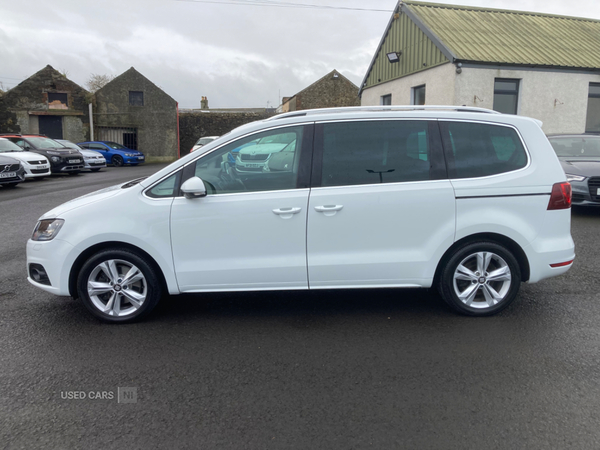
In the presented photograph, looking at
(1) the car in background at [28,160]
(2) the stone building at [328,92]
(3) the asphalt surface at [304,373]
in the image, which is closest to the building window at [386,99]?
(1) the car in background at [28,160]

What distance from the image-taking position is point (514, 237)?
13.7 ft

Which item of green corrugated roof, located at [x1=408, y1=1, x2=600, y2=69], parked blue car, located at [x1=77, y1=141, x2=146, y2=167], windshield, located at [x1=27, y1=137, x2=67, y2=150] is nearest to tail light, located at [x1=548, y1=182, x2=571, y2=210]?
green corrugated roof, located at [x1=408, y1=1, x2=600, y2=69]

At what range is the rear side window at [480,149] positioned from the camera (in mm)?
4215

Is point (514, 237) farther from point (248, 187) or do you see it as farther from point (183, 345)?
point (183, 345)

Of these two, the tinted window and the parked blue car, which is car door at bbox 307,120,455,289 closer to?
the tinted window

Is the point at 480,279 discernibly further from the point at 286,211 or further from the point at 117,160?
the point at 117,160

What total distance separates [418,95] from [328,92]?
939 inches

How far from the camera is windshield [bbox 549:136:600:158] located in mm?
10062

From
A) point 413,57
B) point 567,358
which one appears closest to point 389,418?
point 567,358

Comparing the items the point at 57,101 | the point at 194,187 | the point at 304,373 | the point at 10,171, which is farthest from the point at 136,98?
the point at 304,373

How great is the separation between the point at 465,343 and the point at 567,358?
70 cm

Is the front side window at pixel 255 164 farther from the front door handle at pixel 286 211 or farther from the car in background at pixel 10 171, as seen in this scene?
the car in background at pixel 10 171

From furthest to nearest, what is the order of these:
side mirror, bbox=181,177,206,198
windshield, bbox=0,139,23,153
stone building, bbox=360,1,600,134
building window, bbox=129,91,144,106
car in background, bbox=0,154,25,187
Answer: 1. building window, bbox=129,91,144,106
2. windshield, bbox=0,139,23,153
3. stone building, bbox=360,1,600,134
4. car in background, bbox=0,154,25,187
5. side mirror, bbox=181,177,206,198

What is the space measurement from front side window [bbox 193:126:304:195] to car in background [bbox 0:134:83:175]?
17600mm
